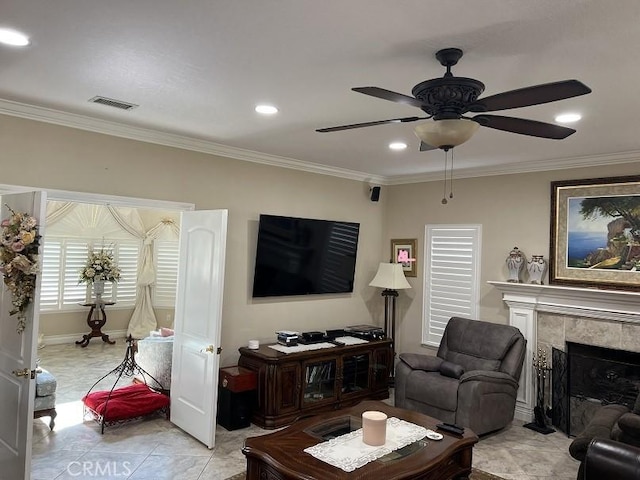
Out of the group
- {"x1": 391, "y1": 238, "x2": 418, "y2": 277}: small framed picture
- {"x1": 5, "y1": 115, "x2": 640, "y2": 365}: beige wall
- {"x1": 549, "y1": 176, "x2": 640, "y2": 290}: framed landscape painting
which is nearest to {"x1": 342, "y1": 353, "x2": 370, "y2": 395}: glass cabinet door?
{"x1": 5, "y1": 115, "x2": 640, "y2": 365}: beige wall

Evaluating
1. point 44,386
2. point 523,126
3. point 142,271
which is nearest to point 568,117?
point 523,126

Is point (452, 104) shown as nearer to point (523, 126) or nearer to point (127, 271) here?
point (523, 126)

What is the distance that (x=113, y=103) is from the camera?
11.1ft

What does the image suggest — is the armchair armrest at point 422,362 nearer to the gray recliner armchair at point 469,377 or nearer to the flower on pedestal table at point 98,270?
the gray recliner armchair at point 469,377

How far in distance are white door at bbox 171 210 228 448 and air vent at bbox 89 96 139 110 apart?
3.62ft

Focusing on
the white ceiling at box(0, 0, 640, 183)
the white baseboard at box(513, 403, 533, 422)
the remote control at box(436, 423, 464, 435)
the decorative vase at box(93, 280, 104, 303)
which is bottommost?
the white baseboard at box(513, 403, 533, 422)

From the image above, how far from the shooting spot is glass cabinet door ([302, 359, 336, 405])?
Answer: 4.86 m

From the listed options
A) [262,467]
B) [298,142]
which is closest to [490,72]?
[298,142]

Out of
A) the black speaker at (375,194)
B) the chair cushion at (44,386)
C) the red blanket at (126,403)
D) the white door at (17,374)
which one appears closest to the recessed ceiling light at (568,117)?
the black speaker at (375,194)

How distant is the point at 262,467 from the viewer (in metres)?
2.70

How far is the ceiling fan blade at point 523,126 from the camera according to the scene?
2.29 m

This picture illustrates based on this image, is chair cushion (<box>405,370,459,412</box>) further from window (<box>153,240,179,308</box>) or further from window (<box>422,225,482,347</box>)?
window (<box>153,240,179,308</box>)

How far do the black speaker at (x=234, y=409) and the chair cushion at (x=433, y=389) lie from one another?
5.23 ft

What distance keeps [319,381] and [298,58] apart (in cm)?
352
